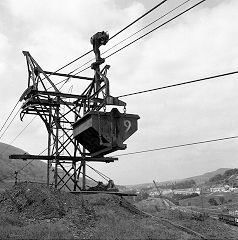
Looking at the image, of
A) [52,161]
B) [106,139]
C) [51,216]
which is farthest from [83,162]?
[106,139]

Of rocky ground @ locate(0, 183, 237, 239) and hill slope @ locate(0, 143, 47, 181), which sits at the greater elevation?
hill slope @ locate(0, 143, 47, 181)

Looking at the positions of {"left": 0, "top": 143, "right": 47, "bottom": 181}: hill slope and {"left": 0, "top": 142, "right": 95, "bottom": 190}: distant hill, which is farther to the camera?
{"left": 0, "top": 143, "right": 47, "bottom": 181}: hill slope

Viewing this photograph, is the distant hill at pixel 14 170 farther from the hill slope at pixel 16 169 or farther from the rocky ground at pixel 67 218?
the rocky ground at pixel 67 218

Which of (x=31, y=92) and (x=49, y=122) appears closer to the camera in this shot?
(x=31, y=92)

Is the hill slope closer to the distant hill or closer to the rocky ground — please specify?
the distant hill

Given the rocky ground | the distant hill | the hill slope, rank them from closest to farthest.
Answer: the rocky ground, the distant hill, the hill slope

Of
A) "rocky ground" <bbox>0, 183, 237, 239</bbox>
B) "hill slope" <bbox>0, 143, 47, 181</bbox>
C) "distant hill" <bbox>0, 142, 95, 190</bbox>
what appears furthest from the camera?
"hill slope" <bbox>0, 143, 47, 181</bbox>

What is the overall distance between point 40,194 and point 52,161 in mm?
5540

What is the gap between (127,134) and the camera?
33.6ft

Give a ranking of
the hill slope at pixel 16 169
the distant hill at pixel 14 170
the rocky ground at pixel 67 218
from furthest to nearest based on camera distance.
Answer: the hill slope at pixel 16 169 < the distant hill at pixel 14 170 < the rocky ground at pixel 67 218

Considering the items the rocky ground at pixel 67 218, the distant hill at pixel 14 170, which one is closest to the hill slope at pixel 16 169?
the distant hill at pixel 14 170

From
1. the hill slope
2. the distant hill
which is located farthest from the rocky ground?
the hill slope

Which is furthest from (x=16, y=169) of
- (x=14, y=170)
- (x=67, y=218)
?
(x=67, y=218)

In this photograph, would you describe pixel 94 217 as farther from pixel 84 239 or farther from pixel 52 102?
pixel 52 102
